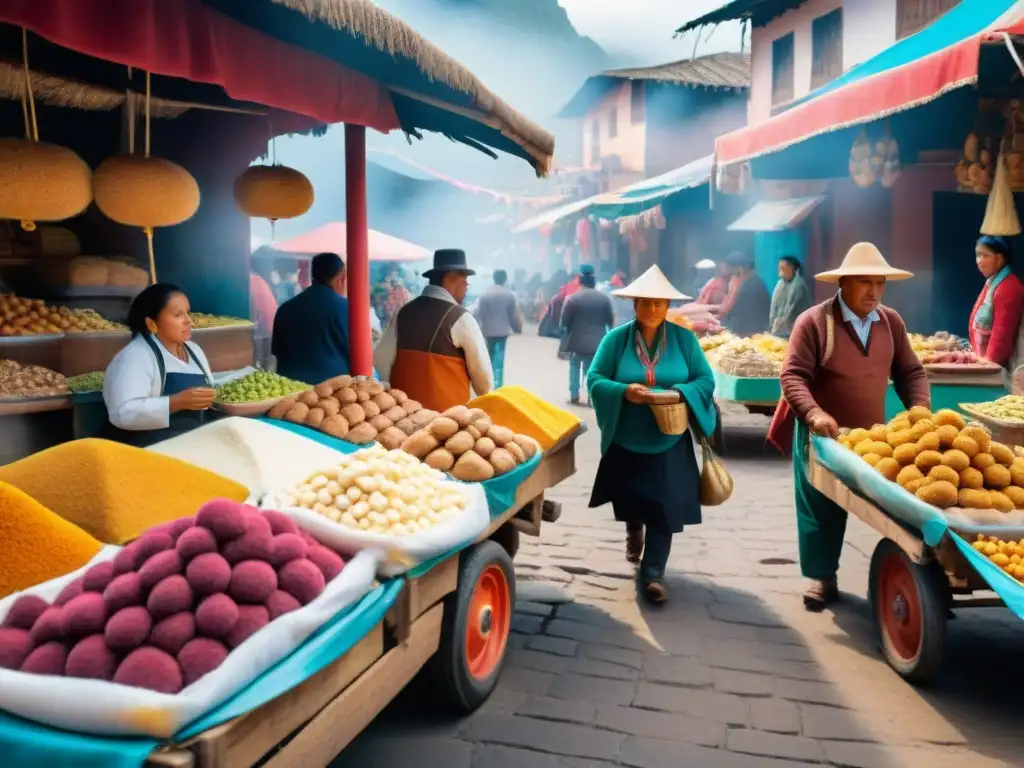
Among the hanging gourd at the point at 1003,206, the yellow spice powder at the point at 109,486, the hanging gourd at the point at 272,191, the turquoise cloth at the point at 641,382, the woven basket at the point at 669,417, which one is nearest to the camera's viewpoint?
the yellow spice powder at the point at 109,486

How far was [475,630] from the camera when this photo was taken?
4035mm

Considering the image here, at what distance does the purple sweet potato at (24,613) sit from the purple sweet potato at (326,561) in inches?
28.5

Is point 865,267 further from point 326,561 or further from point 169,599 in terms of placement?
point 169,599

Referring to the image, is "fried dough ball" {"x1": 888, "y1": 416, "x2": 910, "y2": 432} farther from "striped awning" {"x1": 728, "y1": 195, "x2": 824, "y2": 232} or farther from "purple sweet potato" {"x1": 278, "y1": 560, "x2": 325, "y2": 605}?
"striped awning" {"x1": 728, "y1": 195, "x2": 824, "y2": 232}

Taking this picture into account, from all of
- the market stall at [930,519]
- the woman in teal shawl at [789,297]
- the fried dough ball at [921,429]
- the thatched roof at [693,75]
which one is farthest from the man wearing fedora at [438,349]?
the thatched roof at [693,75]

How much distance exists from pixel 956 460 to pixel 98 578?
341 cm

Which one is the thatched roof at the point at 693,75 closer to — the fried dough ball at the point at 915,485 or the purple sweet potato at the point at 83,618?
the fried dough ball at the point at 915,485

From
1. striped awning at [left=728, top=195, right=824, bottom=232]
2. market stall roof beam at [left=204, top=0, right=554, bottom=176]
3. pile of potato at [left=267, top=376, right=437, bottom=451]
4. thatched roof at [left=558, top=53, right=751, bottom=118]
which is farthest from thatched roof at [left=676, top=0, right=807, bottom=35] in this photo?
pile of potato at [left=267, top=376, right=437, bottom=451]

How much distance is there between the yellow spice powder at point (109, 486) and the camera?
123 inches

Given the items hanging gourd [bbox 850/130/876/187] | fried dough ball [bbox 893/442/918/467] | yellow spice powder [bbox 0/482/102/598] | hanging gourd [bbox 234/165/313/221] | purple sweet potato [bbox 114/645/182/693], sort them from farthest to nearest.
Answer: hanging gourd [bbox 850/130/876/187] → hanging gourd [bbox 234/165/313/221] → fried dough ball [bbox 893/442/918/467] → yellow spice powder [bbox 0/482/102/598] → purple sweet potato [bbox 114/645/182/693]

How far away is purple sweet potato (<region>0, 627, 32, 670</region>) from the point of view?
2.21m

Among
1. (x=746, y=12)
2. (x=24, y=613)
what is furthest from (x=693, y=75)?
(x=24, y=613)

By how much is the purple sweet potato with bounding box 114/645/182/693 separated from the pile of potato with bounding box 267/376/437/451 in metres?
2.58

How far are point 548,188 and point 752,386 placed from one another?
40956mm
